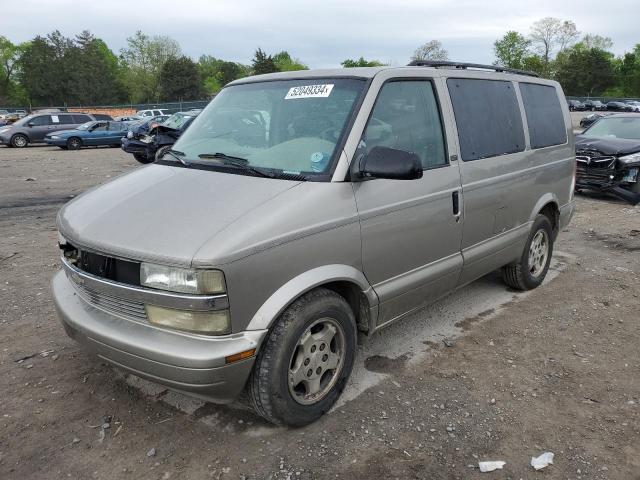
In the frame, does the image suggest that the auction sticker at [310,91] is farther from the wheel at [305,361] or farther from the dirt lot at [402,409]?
the dirt lot at [402,409]

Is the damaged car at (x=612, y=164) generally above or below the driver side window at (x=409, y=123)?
below

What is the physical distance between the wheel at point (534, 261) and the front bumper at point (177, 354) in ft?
10.7

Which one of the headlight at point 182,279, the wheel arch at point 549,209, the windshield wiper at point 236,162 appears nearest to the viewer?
the headlight at point 182,279

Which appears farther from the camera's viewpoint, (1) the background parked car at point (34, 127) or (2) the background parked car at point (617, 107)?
(2) the background parked car at point (617, 107)

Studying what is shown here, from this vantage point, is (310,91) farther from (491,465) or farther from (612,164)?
(612,164)

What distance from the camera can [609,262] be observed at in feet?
20.4

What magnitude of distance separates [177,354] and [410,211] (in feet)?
5.58

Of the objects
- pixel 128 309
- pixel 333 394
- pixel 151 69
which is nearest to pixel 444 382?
pixel 333 394

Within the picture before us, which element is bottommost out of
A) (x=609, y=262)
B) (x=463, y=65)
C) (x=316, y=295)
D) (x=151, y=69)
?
(x=609, y=262)

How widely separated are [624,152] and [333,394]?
29.3 feet

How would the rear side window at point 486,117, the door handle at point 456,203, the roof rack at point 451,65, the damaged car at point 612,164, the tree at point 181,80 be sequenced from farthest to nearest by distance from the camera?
the tree at point 181,80 < the damaged car at point 612,164 < the roof rack at point 451,65 < the rear side window at point 486,117 < the door handle at point 456,203

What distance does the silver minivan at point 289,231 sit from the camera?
2.58 meters

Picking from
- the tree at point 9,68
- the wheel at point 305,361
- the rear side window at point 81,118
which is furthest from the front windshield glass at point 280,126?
the tree at point 9,68

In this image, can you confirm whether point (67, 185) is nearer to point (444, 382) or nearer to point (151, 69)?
point (444, 382)
